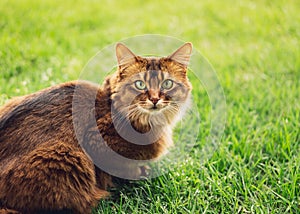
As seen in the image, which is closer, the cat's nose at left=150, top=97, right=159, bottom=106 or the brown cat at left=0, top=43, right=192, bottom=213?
the brown cat at left=0, top=43, right=192, bottom=213

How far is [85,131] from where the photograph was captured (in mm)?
2449

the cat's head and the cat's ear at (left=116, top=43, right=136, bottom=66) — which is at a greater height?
the cat's ear at (left=116, top=43, right=136, bottom=66)

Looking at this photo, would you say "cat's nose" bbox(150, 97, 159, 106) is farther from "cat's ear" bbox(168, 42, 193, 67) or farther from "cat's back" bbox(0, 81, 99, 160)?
"cat's back" bbox(0, 81, 99, 160)

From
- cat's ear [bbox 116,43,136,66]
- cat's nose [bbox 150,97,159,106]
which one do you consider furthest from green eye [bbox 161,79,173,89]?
cat's ear [bbox 116,43,136,66]

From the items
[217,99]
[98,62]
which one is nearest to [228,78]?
[217,99]

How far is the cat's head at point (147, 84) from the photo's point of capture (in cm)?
245

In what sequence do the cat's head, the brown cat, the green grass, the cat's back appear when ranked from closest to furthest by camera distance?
the brown cat → the cat's back → the cat's head → the green grass

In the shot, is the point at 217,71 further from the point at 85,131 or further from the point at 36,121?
the point at 36,121

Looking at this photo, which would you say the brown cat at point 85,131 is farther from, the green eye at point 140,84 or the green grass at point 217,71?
the green grass at point 217,71

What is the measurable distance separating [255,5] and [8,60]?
12.1 feet

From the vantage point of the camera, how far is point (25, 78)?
3.77 m


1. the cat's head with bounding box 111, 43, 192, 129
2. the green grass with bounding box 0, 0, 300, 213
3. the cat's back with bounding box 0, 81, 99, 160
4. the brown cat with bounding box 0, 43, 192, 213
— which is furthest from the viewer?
the green grass with bounding box 0, 0, 300, 213

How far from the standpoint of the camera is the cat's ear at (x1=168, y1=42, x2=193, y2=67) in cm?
252

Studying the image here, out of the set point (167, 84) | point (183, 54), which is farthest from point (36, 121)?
point (183, 54)
